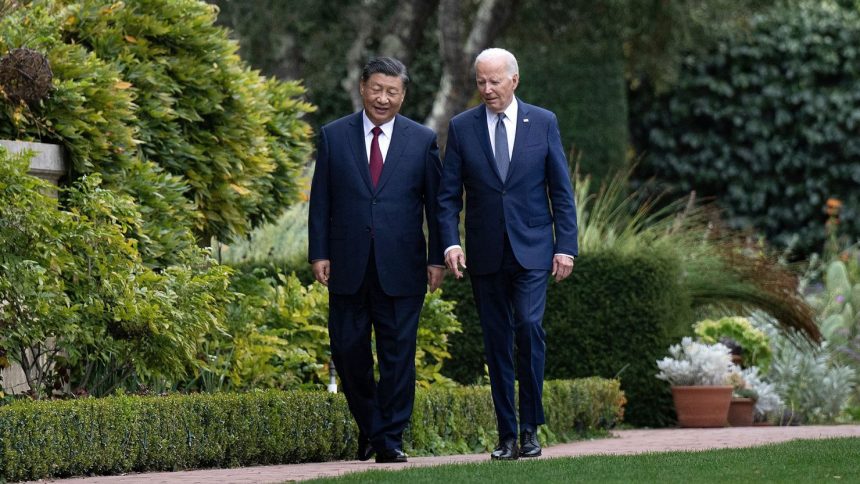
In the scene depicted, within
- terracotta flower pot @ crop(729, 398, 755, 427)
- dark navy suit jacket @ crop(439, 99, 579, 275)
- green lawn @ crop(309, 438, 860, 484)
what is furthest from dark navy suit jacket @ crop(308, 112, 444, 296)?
terracotta flower pot @ crop(729, 398, 755, 427)

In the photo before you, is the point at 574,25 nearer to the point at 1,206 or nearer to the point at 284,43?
Result: the point at 284,43

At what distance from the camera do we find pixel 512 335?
21.2 feet

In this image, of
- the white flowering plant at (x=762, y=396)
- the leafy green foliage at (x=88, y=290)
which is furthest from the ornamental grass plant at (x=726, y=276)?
the leafy green foliage at (x=88, y=290)

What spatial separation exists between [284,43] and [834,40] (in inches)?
307

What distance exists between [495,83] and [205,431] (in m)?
2.14

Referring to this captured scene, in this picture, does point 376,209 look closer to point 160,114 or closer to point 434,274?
point 434,274

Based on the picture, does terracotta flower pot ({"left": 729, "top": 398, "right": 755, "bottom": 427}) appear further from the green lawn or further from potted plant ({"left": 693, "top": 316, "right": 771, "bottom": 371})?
the green lawn

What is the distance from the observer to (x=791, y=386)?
34.3 ft

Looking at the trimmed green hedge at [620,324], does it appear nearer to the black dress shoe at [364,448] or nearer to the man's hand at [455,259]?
the black dress shoe at [364,448]

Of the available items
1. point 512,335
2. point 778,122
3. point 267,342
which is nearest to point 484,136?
point 512,335

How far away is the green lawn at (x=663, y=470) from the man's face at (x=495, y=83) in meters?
1.67

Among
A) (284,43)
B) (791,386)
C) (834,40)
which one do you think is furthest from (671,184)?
(791,386)

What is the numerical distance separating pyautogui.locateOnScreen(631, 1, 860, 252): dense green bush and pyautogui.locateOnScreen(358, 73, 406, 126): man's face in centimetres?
1326

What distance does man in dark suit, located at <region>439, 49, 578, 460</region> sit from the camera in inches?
250
